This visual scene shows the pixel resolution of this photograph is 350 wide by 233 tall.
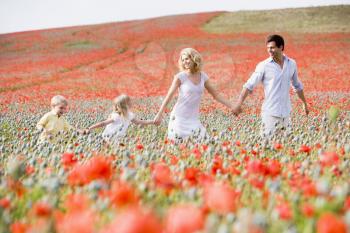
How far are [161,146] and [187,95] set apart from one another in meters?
1.30

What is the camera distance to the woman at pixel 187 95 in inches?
235

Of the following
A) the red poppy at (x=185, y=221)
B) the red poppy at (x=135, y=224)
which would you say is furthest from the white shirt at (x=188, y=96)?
the red poppy at (x=135, y=224)

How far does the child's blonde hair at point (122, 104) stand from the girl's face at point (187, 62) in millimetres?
1150

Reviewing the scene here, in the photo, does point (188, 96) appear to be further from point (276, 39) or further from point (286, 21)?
point (286, 21)

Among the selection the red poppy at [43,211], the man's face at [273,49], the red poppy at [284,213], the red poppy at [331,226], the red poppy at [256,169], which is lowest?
the man's face at [273,49]

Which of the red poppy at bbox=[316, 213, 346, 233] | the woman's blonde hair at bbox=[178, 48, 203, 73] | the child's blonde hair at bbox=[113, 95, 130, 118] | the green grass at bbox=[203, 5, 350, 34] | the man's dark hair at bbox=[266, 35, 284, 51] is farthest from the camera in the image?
the green grass at bbox=[203, 5, 350, 34]

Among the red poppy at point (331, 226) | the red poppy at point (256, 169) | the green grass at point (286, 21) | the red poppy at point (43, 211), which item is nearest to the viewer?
the red poppy at point (331, 226)

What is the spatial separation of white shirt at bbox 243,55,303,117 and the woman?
0.62 metres

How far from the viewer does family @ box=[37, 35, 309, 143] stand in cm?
606

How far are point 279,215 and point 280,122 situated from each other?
4.56m

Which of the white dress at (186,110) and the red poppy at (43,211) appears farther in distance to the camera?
the white dress at (186,110)

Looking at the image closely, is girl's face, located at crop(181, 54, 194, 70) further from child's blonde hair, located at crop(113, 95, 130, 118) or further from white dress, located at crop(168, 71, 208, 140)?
child's blonde hair, located at crop(113, 95, 130, 118)

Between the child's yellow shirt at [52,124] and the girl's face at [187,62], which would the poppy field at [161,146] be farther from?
the girl's face at [187,62]

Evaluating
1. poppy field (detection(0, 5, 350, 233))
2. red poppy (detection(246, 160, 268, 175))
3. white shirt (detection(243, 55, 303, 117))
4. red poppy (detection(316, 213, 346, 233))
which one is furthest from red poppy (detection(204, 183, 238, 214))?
white shirt (detection(243, 55, 303, 117))
